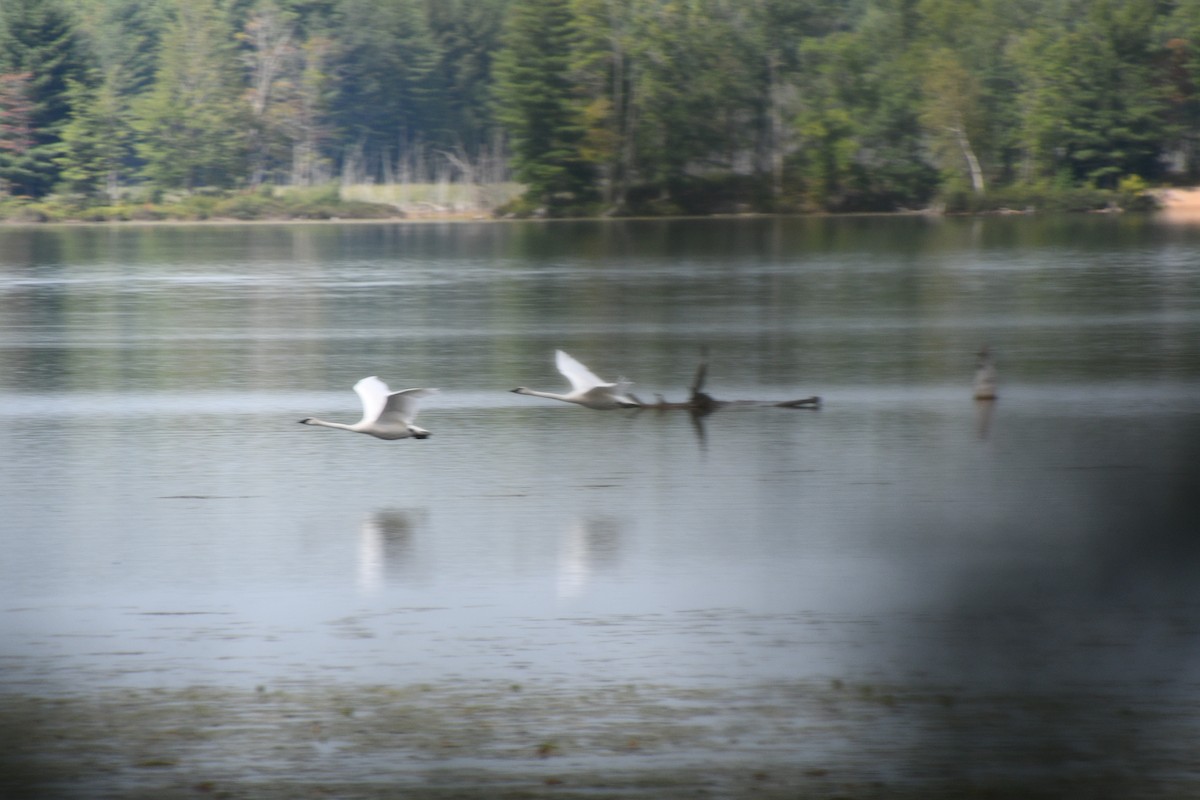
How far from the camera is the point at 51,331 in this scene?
110ft

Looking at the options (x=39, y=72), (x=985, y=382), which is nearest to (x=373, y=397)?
(x=985, y=382)

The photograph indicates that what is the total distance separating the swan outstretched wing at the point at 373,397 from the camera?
16.6 meters

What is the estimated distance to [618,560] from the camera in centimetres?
1351

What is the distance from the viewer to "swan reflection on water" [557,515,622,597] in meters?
12.8

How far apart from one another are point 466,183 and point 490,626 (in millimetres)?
96124

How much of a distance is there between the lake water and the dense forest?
6061cm

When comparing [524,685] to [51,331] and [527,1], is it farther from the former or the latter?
[527,1]

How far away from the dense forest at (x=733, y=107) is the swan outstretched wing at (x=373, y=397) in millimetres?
75344

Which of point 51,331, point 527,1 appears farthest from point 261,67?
point 51,331

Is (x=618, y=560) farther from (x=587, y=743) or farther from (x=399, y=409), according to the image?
(x=587, y=743)

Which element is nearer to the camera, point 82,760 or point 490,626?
point 82,760

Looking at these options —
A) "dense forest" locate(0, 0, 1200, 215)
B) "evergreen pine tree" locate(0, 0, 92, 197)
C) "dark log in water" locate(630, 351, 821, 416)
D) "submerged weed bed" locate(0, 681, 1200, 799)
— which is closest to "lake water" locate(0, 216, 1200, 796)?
"submerged weed bed" locate(0, 681, 1200, 799)

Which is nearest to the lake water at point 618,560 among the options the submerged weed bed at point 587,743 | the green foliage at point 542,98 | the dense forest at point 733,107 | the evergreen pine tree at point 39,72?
the submerged weed bed at point 587,743

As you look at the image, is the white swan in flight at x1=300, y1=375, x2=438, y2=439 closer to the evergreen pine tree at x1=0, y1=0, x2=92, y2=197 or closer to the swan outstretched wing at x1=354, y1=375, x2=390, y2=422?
the swan outstretched wing at x1=354, y1=375, x2=390, y2=422
